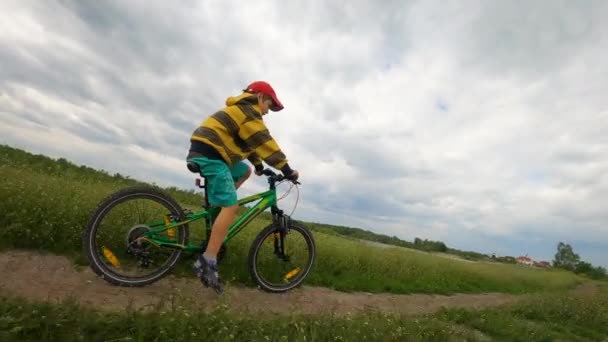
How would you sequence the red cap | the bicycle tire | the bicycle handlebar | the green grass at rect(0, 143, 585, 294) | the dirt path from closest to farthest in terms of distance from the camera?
the dirt path, the bicycle tire, the green grass at rect(0, 143, 585, 294), the red cap, the bicycle handlebar

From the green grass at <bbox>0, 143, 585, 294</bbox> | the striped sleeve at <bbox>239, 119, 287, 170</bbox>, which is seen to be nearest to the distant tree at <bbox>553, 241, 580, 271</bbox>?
the green grass at <bbox>0, 143, 585, 294</bbox>

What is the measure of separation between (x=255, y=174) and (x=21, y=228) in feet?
12.2

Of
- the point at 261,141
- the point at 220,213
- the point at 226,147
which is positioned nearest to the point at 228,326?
the point at 220,213

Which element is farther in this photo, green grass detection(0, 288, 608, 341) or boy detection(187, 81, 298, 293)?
boy detection(187, 81, 298, 293)

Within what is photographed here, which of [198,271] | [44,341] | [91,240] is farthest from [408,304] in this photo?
[44,341]

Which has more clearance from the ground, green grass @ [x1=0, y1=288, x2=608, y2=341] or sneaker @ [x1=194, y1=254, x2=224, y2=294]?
sneaker @ [x1=194, y1=254, x2=224, y2=294]

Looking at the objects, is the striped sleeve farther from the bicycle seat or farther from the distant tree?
the distant tree

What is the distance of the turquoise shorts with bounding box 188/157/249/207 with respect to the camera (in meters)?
5.68

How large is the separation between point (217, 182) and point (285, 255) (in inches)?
89.7

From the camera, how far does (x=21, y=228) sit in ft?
18.6

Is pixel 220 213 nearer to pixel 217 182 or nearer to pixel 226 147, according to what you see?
pixel 217 182

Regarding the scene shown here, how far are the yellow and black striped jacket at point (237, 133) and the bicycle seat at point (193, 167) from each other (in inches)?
8.5

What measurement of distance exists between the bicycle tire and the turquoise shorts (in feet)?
1.89

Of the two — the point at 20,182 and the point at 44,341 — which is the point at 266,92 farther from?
the point at 20,182
